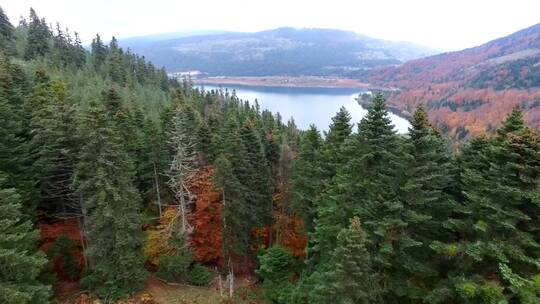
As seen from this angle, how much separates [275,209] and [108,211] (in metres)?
16.0

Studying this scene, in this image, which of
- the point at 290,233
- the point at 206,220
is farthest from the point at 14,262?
the point at 290,233

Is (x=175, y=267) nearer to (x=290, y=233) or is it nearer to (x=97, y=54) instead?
(x=290, y=233)

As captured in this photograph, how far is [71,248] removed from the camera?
25844 mm

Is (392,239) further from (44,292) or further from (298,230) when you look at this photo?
(44,292)

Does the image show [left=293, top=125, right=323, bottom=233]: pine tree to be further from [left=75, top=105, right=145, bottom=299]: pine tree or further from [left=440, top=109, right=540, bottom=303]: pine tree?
[left=440, top=109, right=540, bottom=303]: pine tree

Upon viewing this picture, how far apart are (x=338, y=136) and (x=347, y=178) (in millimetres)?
5685

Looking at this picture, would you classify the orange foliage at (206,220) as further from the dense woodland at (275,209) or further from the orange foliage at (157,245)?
the orange foliage at (157,245)

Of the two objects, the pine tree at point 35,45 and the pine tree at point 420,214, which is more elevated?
the pine tree at point 35,45

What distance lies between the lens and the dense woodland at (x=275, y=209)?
1589 cm

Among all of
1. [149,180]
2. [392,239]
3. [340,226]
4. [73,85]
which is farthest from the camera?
[73,85]

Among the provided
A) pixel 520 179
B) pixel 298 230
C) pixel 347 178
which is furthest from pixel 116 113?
pixel 520 179

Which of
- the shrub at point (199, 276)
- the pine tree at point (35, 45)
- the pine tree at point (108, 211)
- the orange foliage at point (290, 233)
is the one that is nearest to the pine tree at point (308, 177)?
the orange foliage at point (290, 233)

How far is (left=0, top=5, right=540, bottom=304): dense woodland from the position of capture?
15891mm

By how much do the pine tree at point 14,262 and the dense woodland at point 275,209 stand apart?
10 cm
